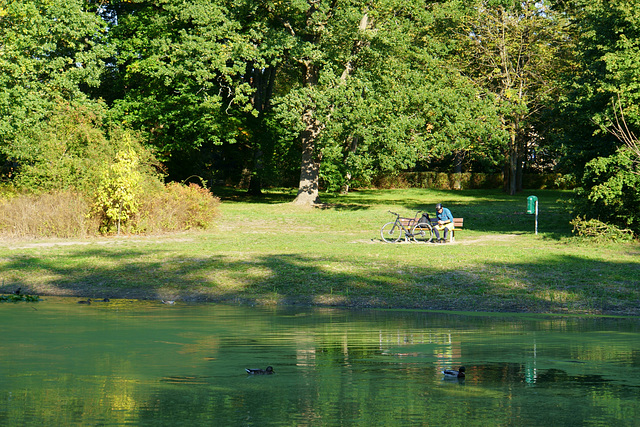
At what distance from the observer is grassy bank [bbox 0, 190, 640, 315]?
15211 mm

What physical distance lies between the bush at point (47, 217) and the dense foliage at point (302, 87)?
28.7 inches

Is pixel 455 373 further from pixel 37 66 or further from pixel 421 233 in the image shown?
pixel 37 66

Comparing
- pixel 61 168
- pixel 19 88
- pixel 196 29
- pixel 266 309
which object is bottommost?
pixel 266 309

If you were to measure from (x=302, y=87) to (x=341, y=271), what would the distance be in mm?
25612

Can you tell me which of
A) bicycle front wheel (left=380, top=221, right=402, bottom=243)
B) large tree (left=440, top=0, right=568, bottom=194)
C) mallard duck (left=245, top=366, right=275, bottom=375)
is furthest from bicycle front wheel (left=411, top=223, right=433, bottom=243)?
large tree (left=440, top=0, right=568, bottom=194)

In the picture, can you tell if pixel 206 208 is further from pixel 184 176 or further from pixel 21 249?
pixel 184 176

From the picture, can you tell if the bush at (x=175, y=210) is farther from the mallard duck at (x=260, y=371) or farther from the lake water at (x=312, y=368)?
the mallard duck at (x=260, y=371)

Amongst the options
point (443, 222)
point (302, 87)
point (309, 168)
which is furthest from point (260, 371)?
point (302, 87)

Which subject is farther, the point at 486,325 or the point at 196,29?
the point at 196,29

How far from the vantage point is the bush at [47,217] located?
25047 millimetres

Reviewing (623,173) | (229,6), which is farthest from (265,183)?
(623,173)

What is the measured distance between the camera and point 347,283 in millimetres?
16297

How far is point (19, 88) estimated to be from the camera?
33125 mm

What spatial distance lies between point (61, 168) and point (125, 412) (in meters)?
22.1
